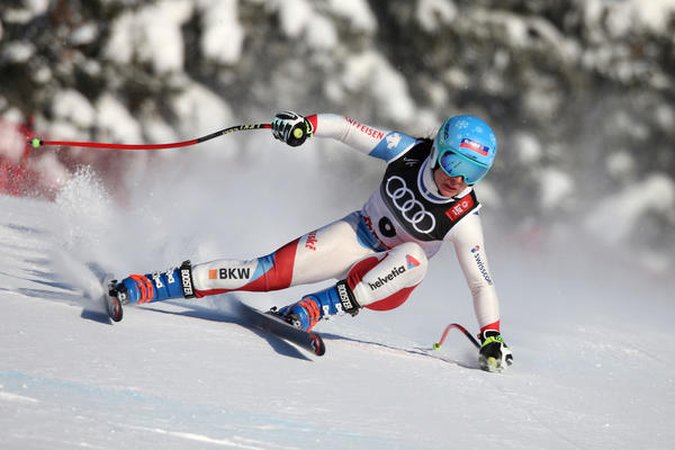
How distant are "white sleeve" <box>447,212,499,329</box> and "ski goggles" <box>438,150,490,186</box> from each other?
224mm

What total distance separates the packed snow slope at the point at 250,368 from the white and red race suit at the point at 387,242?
231 mm

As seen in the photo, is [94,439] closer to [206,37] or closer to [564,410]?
[564,410]

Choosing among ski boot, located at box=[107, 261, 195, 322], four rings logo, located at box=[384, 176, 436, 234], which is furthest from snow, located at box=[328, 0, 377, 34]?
ski boot, located at box=[107, 261, 195, 322]

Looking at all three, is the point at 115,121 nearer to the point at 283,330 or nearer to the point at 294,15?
the point at 294,15

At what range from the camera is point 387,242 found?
421 centimetres

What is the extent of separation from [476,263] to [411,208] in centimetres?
36

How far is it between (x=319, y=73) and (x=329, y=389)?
8.61 metres

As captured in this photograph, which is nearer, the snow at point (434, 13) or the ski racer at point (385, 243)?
the ski racer at point (385, 243)

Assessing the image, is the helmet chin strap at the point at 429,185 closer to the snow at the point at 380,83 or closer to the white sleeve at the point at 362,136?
the white sleeve at the point at 362,136

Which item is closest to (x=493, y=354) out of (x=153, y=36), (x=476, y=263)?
(x=476, y=263)

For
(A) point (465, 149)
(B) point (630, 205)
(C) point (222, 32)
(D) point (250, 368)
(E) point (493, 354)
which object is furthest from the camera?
(B) point (630, 205)

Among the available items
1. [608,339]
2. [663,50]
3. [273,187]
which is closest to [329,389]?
[608,339]

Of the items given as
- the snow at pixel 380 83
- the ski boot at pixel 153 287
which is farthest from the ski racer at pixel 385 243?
the snow at pixel 380 83

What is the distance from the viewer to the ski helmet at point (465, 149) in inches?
155
